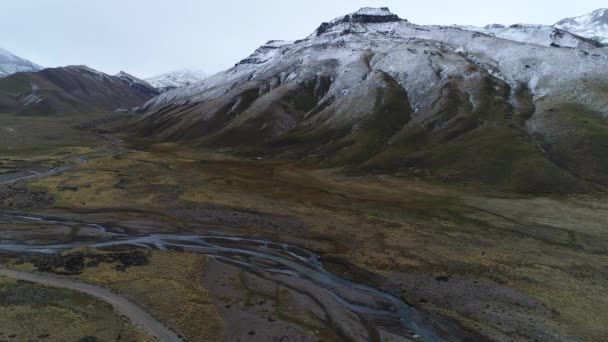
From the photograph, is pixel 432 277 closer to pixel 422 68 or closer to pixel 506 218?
pixel 506 218

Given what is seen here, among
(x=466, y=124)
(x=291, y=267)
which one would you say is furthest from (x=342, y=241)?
(x=466, y=124)

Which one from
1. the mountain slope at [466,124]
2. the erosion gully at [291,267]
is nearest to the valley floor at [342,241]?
the erosion gully at [291,267]

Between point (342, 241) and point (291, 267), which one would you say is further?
point (342, 241)

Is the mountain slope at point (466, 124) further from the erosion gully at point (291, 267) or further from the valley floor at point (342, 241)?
the erosion gully at point (291, 267)

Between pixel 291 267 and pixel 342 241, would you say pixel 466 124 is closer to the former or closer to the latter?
pixel 342 241

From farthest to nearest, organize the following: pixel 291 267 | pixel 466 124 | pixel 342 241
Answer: pixel 466 124 → pixel 342 241 → pixel 291 267

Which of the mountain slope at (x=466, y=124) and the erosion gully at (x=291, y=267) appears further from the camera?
the mountain slope at (x=466, y=124)

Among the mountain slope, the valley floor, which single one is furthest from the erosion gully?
the mountain slope
